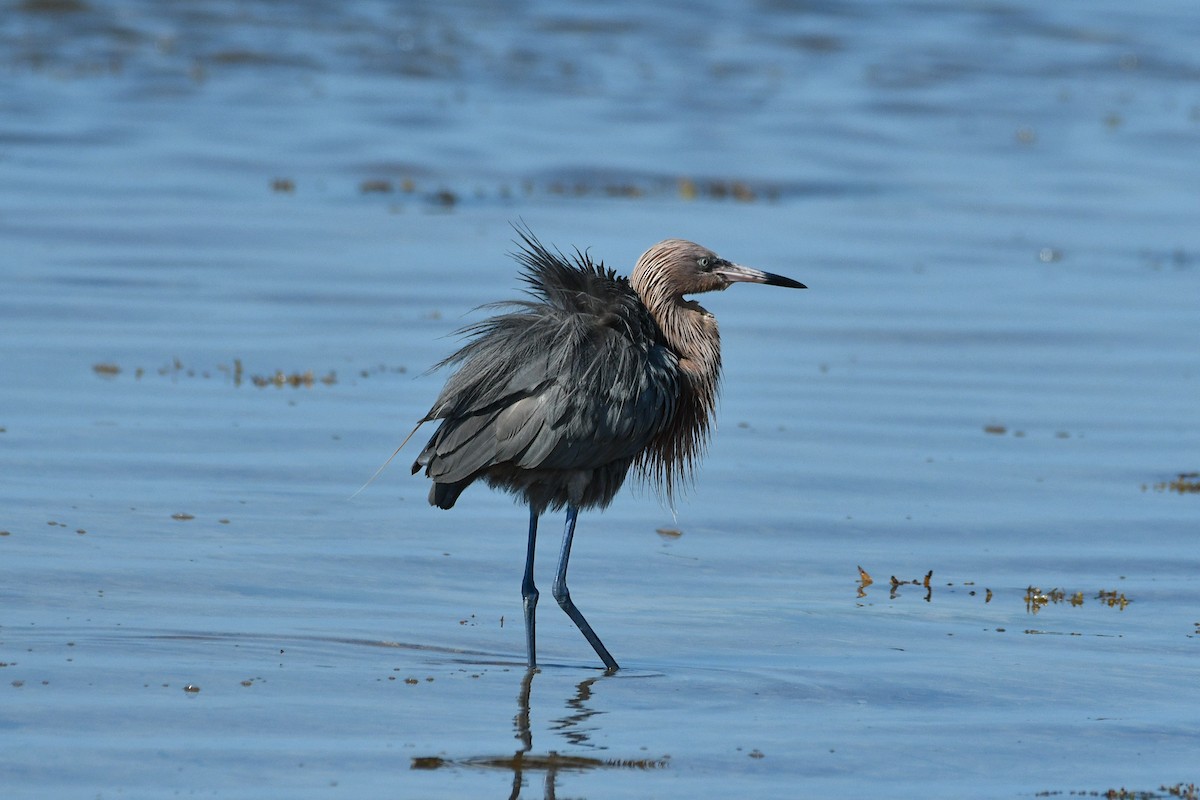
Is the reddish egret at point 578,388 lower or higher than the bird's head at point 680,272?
lower

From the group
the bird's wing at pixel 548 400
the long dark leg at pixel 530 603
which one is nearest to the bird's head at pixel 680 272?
the bird's wing at pixel 548 400

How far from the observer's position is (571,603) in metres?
7.85

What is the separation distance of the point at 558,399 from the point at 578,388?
0.31ft

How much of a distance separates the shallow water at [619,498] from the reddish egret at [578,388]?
696 millimetres

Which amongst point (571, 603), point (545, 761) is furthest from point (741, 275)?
point (545, 761)

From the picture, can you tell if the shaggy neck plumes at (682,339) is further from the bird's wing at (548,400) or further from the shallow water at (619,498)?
the shallow water at (619,498)

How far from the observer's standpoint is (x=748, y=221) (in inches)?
787

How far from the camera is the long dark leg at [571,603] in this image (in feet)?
25.0

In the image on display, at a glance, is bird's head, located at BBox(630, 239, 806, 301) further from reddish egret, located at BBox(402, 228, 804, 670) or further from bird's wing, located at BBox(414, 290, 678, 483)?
bird's wing, located at BBox(414, 290, 678, 483)

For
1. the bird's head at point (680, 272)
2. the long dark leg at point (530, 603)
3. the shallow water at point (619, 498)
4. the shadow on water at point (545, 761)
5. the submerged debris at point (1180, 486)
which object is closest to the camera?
the shadow on water at point (545, 761)

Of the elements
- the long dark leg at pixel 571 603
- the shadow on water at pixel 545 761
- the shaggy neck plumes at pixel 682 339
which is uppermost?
the shaggy neck plumes at pixel 682 339

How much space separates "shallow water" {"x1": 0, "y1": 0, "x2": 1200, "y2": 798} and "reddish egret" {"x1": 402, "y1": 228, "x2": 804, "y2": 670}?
696mm

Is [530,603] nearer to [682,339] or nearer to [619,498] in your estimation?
[682,339]

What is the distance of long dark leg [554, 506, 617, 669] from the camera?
7621mm
